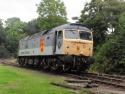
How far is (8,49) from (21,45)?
109 feet

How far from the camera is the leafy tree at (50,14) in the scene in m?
59.1

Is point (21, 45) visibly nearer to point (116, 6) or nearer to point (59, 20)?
point (116, 6)

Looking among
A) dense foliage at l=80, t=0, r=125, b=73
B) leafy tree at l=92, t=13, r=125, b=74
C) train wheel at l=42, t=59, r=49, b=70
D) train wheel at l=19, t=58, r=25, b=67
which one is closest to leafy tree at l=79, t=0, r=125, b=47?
dense foliage at l=80, t=0, r=125, b=73

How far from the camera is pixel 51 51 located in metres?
28.1

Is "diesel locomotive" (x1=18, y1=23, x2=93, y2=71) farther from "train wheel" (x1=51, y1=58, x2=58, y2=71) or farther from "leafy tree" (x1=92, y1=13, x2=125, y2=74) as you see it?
"leafy tree" (x1=92, y1=13, x2=125, y2=74)

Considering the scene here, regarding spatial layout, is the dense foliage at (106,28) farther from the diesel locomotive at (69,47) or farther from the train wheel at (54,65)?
the train wheel at (54,65)

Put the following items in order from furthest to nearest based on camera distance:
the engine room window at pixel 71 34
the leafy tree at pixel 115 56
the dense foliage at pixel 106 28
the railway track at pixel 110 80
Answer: the dense foliage at pixel 106 28 → the leafy tree at pixel 115 56 → the engine room window at pixel 71 34 → the railway track at pixel 110 80

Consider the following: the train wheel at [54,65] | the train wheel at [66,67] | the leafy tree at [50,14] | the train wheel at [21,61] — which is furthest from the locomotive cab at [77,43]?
the leafy tree at [50,14]

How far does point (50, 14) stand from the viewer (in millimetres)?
59938

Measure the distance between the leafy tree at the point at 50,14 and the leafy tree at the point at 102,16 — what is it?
15.3 meters

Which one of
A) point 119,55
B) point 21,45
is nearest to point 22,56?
point 21,45

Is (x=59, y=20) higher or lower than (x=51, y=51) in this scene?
higher

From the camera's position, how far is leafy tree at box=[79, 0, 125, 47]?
40.8 m

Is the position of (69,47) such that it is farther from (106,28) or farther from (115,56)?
(106,28)
